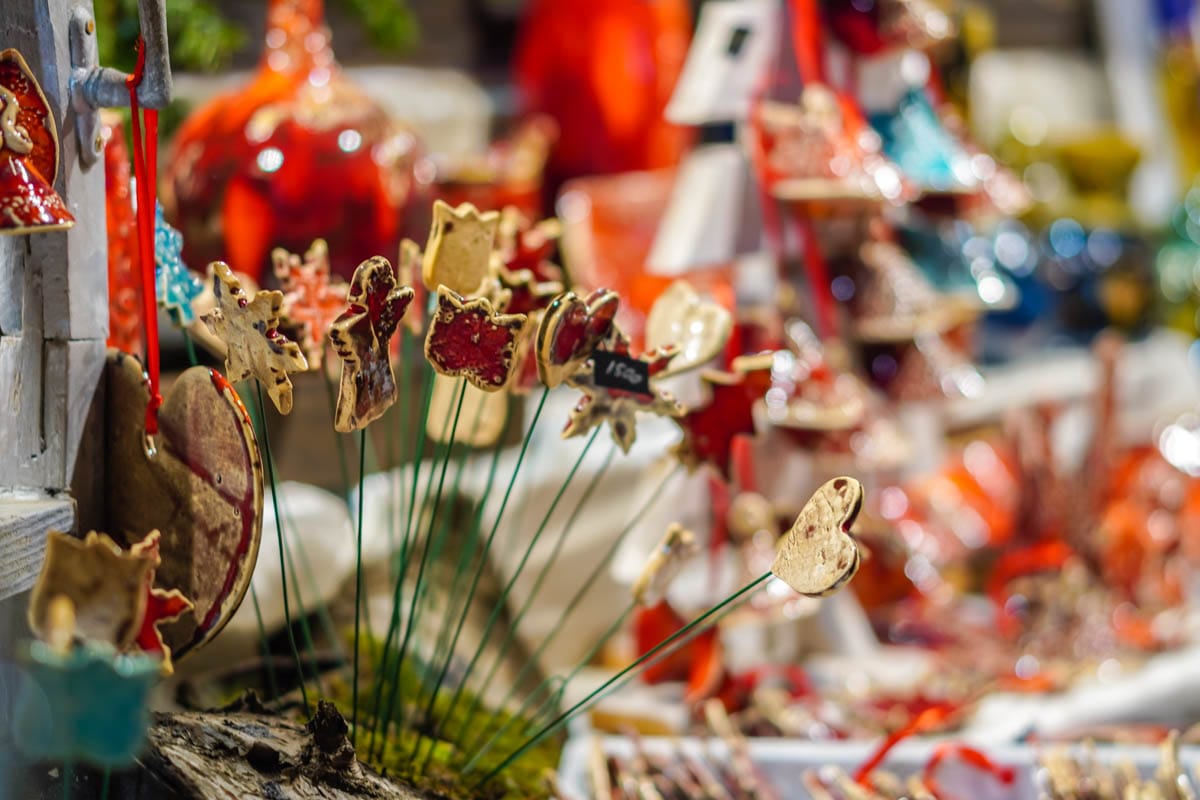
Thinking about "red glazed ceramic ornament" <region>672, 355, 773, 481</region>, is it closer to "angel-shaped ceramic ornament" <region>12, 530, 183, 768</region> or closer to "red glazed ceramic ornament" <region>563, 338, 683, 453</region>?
"red glazed ceramic ornament" <region>563, 338, 683, 453</region>

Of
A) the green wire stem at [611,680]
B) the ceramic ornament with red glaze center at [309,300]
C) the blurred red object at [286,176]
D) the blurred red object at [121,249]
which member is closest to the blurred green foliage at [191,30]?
the blurred red object at [286,176]

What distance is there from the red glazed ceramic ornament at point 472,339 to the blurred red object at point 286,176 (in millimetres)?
503

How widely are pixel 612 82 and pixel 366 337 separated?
Answer: 4.39 feet

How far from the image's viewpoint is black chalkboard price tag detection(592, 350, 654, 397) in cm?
→ 70

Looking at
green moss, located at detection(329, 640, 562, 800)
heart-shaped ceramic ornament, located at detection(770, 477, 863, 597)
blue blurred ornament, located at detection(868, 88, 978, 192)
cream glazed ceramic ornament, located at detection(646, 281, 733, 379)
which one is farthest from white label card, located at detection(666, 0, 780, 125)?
heart-shaped ceramic ornament, located at detection(770, 477, 863, 597)

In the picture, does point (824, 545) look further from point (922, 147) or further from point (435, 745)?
point (922, 147)

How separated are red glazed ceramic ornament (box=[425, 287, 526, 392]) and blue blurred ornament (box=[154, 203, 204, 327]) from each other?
18cm

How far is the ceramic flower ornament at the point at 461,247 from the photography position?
0.76m

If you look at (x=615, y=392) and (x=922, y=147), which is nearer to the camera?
(x=615, y=392)

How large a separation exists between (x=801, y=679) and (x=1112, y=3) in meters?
2.07

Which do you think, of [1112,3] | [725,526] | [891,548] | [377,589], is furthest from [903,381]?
[1112,3]

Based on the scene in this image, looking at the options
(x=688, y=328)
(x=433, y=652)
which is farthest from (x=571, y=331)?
(x=433, y=652)

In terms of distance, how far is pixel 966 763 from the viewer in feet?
3.33

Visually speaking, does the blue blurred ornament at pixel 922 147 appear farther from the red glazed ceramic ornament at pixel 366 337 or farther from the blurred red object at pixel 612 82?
→ the red glazed ceramic ornament at pixel 366 337
